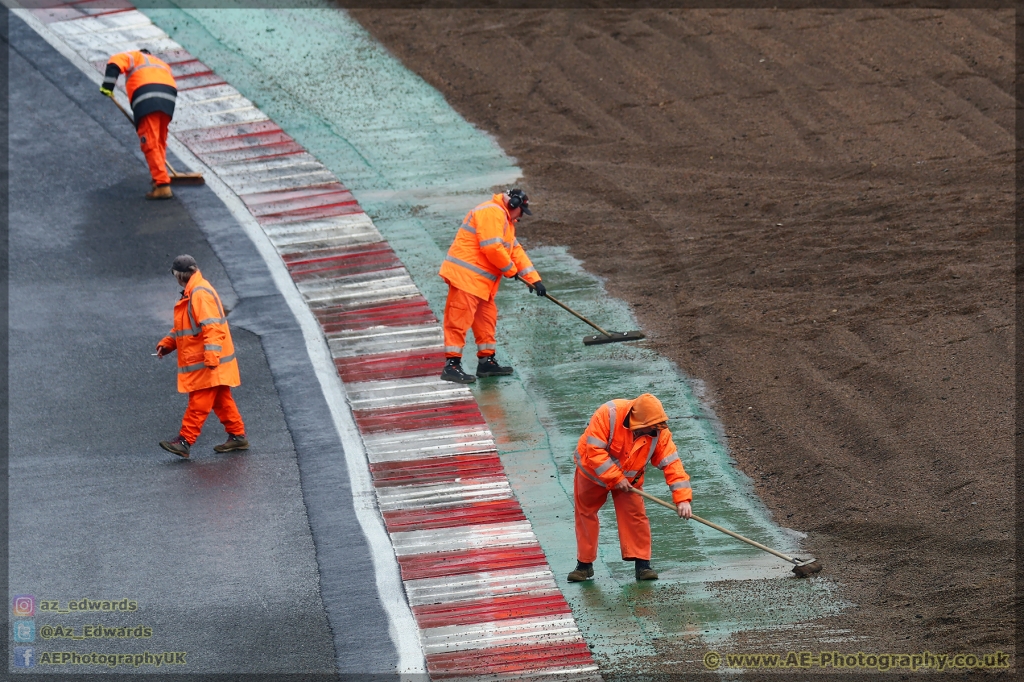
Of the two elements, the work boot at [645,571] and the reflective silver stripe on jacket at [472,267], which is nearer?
the work boot at [645,571]

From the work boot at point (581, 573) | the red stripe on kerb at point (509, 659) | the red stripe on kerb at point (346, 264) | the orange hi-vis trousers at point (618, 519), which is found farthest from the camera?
the red stripe on kerb at point (346, 264)

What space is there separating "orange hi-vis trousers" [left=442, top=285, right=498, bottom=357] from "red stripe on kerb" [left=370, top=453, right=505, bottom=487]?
57.3 inches

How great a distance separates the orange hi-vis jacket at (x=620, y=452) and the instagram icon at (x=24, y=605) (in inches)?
167

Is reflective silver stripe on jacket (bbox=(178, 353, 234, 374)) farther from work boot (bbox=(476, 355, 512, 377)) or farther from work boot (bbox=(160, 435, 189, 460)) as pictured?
work boot (bbox=(476, 355, 512, 377))

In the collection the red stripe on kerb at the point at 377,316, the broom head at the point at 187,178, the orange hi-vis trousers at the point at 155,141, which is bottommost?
the red stripe on kerb at the point at 377,316

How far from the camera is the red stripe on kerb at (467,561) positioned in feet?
31.1

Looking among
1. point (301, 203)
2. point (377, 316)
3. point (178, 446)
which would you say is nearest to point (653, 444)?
point (178, 446)

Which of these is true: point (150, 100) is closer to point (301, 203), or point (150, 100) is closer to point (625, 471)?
point (301, 203)

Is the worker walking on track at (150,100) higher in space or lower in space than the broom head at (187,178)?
higher

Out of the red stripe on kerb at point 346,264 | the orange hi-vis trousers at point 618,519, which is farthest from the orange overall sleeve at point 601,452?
the red stripe on kerb at point 346,264

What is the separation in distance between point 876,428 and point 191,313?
609 centimetres

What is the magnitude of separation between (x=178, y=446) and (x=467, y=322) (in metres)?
2.99

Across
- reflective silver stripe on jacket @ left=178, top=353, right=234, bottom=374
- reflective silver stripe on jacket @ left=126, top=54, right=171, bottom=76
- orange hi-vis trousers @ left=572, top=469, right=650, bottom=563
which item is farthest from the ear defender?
reflective silver stripe on jacket @ left=126, top=54, right=171, bottom=76

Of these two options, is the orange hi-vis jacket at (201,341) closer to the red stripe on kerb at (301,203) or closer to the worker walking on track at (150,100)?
the red stripe on kerb at (301,203)
